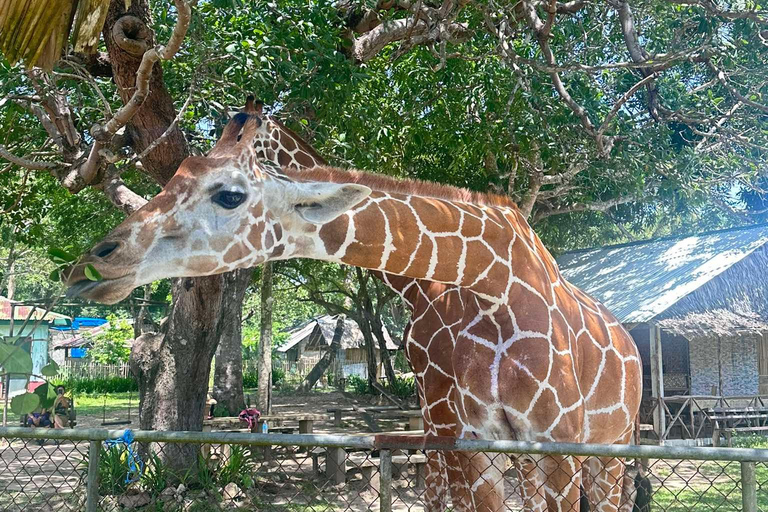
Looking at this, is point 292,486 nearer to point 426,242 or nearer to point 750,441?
point 426,242

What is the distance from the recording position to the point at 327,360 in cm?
3472

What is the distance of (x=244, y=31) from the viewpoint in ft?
22.5

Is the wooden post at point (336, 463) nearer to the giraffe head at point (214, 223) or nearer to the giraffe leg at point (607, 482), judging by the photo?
the giraffe leg at point (607, 482)

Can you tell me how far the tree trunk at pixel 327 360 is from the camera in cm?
3238

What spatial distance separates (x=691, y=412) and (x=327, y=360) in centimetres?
2233

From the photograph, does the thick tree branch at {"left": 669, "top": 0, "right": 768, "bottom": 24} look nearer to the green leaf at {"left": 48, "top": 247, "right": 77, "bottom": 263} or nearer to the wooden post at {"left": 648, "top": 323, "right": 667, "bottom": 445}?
the green leaf at {"left": 48, "top": 247, "right": 77, "bottom": 263}

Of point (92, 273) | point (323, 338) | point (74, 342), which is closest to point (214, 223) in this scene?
point (92, 273)

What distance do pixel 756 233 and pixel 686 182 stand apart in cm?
648

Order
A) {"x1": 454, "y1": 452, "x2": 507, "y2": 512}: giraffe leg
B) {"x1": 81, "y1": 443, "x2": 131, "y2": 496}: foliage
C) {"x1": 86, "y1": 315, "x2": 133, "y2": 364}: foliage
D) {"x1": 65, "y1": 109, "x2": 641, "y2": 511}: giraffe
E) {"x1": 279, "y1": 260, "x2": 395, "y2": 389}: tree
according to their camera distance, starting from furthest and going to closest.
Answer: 1. {"x1": 86, "y1": 315, "x2": 133, "y2": 364}: foliage
2. {"x1": 279, "y1": 260, "x2": 395, "y2": 389}: tree
3. {"x1": 81, "y1": 443, "x2": 131, "y2": 496}: foliage
4. {"x1": 454, "y1": 452, "x2": 507, "y2": 512}: giraffe leg
5. {"x1": 65, "y1": 109, "x2": 641, "y2": 511}: giraffe

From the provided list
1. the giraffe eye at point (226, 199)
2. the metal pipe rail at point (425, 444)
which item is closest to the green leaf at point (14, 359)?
the metal pipe rail at point (425, 444)

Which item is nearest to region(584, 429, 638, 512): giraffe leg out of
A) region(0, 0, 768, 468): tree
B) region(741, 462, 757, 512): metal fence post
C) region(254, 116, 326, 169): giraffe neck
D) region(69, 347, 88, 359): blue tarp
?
region(741, 462, 757, 512): metal fence post

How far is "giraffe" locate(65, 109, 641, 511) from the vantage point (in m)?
3.52

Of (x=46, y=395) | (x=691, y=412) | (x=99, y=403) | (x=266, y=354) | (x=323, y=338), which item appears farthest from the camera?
(x=323, y=338)

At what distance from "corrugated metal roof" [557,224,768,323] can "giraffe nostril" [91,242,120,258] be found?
12074 mm
